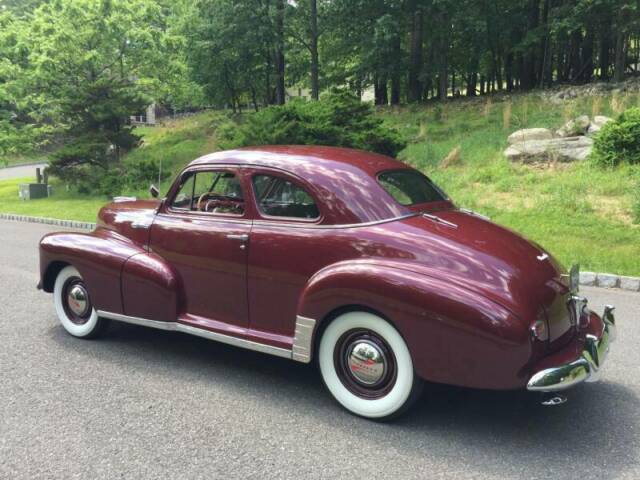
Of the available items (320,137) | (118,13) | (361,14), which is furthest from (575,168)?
(118,13)

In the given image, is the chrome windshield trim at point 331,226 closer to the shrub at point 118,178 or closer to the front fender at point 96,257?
the front fender at point 96,257

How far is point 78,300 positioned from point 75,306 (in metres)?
0.09

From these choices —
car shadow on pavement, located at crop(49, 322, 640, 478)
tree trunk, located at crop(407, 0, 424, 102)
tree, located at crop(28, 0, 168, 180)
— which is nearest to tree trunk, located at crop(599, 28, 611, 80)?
tree trunk, located at crop(407, 0, 424, 102)

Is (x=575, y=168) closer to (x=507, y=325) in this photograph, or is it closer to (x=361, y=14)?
(x=507, y=325)

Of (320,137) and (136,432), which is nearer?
(136,432)

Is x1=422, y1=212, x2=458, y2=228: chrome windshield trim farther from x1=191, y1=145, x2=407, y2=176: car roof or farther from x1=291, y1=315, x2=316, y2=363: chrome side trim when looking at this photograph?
x1=291, y1=315, x2=316, y2=363: chrome side trim

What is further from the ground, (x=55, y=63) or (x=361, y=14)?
(x=361, y=14)

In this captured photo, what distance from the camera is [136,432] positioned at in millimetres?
3377

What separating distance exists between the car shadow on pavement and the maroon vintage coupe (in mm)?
277

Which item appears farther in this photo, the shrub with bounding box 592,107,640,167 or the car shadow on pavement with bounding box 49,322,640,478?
the shrub with bounding box 592,107,640,167

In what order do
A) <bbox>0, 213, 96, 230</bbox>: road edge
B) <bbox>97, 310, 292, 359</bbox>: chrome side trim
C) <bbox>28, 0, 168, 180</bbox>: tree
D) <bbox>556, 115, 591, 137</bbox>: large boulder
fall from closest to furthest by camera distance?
<bbox>97, 310, 292, 359</bbox>: chrome side trim → <bbox>0, 213, 96, 230</bbox>: road edge → <bbox>556, 115, 591, 137</bbox>: large boulder → <bbox>28, 0, 168, 180</bbox>: tree

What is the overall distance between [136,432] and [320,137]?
1050 centimetres

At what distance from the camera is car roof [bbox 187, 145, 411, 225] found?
3713 mm

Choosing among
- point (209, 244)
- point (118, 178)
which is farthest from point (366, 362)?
point (118, 178)
